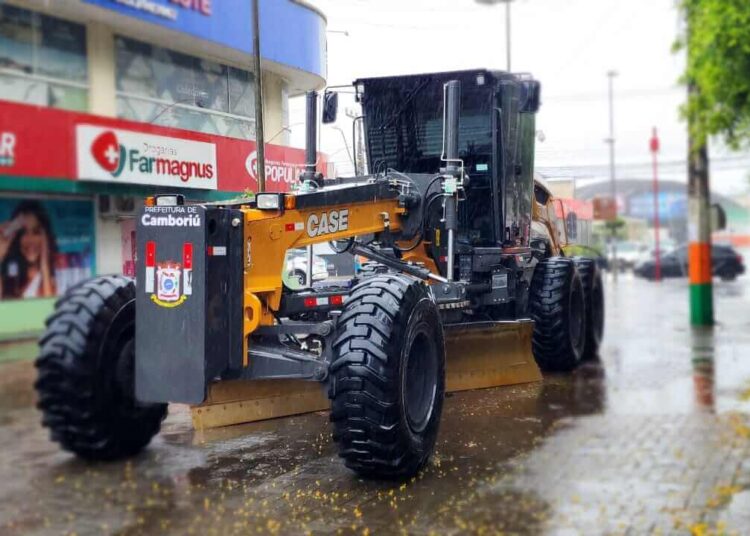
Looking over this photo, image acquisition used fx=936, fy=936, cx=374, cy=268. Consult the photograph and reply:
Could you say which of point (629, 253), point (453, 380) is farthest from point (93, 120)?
point (629, 253)

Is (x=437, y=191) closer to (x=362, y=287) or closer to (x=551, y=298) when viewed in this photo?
(x=362, y=287)

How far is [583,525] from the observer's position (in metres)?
4.83

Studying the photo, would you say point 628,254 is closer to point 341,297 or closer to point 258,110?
point 341,297

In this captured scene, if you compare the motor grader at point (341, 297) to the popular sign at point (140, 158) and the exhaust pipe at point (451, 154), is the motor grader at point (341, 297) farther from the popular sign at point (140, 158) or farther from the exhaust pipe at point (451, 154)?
the popular sign at point (140, 158)

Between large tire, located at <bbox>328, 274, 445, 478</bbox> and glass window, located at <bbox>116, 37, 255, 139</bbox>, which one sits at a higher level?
glass window, located at <bbox>116, 37, 255, 139</bbox>

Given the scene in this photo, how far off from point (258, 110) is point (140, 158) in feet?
5.10

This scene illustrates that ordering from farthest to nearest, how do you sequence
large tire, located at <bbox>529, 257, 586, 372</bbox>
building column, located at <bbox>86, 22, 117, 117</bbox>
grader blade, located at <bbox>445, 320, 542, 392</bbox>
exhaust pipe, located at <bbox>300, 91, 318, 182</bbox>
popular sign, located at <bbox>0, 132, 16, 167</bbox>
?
large tire, located at <bbox>529, 257, 586, 372</bbox> → grader blade, located at <bbox>445, 320, 542, 392</bbox> → exhaust pipe, located at <bbox>300, 91, 318, 182</bbox> → building column, located at <bbox>86, 22, 117, 117</bbox> → popular sign, located at <bbox>0, 132, 16, 167</bbox>

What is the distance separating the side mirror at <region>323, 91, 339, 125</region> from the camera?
7.02 m

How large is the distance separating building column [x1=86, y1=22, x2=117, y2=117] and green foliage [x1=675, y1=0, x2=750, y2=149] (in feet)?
33.2

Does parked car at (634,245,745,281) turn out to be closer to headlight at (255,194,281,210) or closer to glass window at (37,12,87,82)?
headlight at (255,194,281,210)

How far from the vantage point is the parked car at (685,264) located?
110 ft

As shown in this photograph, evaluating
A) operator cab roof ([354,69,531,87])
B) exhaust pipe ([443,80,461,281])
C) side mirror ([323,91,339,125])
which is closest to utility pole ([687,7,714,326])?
operator cab roof ([354,69,531,87])

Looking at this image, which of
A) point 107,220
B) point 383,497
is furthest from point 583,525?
point 107,220

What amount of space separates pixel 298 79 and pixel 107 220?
2.28m
